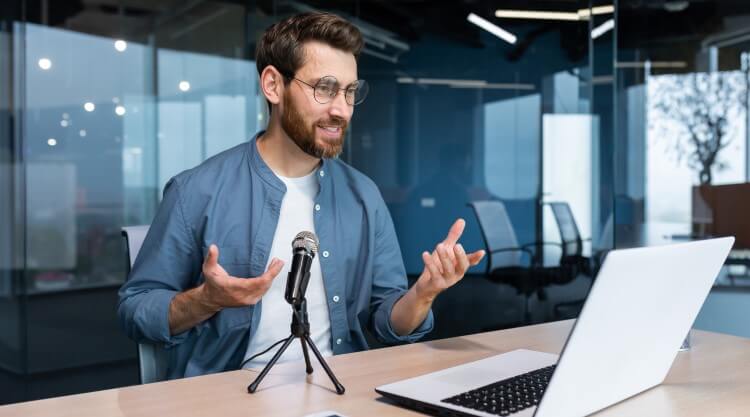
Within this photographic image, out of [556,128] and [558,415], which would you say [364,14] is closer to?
[556,128]

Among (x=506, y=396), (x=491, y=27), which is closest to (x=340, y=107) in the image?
(x=506, y=396)

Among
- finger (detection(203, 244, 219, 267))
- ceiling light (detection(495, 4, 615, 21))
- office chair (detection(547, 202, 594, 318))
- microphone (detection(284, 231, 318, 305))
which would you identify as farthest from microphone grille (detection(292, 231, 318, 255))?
ceiling light (detection(495, 4, 615, 21))

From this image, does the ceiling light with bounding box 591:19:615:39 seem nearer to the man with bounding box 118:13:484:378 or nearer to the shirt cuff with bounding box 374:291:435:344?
the man with bounding box 118:13:484:378

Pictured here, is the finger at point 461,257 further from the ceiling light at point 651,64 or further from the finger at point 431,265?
the ceiling light at point 651,64

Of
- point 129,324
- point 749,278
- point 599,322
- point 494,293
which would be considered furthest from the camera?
point 494,293

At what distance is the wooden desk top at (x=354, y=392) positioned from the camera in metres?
1.15

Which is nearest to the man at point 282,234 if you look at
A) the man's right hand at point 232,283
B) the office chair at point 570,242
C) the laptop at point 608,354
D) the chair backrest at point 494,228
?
the man's right hand at point 232,283

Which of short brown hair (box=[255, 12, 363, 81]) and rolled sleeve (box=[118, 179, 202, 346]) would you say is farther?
short brown hair (box=[255, 12, 363, 81])

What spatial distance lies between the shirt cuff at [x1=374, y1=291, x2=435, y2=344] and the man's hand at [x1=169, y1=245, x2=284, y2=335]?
1.44 feet

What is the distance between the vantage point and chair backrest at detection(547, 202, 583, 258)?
591 cm

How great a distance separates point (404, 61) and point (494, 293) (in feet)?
6.77

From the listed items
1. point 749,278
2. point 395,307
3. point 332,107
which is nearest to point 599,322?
point 395,307

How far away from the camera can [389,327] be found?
68.9 inches

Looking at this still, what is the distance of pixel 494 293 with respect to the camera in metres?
6.04
